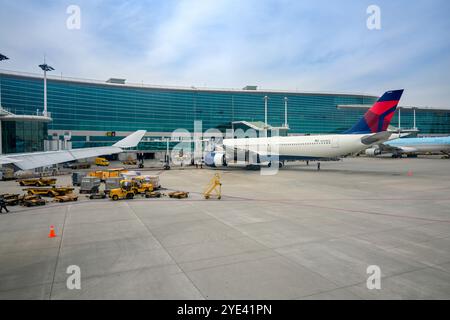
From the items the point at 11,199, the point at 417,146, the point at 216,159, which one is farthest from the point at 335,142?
the point at 417,146

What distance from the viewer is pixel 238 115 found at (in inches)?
3538

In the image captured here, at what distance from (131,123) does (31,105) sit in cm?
2332

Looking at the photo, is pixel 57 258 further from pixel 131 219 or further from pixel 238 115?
pixel 238 115

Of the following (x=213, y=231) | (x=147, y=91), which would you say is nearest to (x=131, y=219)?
(x=213, y=231)

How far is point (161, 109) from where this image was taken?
3280 inches

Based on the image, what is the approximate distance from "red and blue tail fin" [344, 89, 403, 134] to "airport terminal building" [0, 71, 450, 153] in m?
43.7

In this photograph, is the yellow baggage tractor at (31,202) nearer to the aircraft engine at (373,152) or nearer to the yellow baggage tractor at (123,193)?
the yellow baggage tractor at (123,193)

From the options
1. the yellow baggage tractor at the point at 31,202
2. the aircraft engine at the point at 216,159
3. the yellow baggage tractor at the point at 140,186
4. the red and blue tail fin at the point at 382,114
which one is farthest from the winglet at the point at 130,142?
the red and blue tail fin at the point at 382,114

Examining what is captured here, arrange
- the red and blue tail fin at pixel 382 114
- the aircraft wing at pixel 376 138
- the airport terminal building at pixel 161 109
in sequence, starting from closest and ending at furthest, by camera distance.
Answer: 1. the red and blue tail fin at pixel 382 114
2. the aircraft wing at pixel 376 138
3. the airport terminal building at pixel 161 109

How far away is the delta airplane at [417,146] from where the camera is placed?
53094mm

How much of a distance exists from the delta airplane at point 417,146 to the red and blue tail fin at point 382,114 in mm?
34974

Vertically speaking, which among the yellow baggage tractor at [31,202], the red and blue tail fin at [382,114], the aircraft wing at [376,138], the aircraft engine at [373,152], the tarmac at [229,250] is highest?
the red and blue tail fin at [382,114]

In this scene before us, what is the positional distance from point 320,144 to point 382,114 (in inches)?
251
